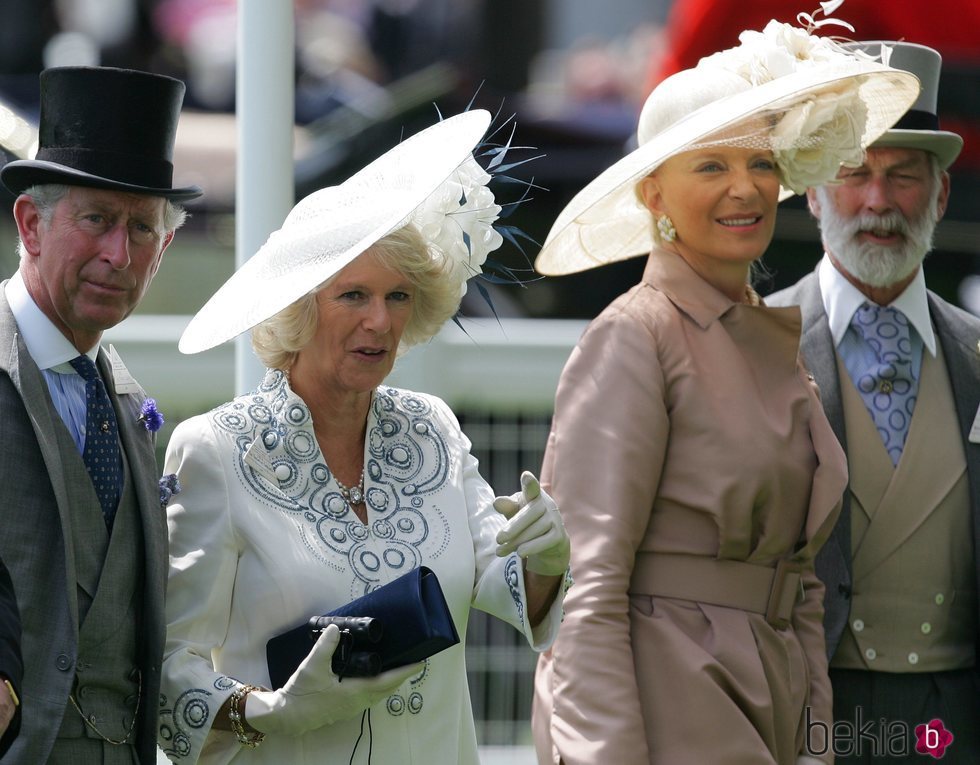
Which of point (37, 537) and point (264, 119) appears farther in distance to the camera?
point (264, 119)

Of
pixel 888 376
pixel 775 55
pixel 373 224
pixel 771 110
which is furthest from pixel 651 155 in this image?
pixel 888 376

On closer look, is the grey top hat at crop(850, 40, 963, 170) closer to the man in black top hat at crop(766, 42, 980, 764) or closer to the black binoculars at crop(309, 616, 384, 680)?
the man in black top hat at crop(766, 42, 980, 764)

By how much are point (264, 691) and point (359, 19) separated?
1012 cm

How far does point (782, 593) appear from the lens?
365cm

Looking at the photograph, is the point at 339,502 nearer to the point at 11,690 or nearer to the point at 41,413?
the point at 41,413

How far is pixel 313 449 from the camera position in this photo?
3.36m

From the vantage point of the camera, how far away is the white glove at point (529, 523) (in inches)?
123

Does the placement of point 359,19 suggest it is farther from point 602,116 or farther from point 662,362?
point 662,362

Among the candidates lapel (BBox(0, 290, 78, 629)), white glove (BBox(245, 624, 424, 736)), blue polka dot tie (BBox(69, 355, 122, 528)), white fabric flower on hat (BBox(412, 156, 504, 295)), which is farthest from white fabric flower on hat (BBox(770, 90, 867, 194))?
lapel (BBox(0, 290, 78, 629))

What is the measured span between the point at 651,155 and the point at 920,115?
3.42 ft

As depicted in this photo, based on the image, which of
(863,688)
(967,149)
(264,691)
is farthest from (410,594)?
(967,149)

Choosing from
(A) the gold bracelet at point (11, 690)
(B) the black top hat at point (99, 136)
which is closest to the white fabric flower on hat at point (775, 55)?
(B) the black top hat at point (99, 136)

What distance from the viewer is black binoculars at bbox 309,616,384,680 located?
3.01 meters

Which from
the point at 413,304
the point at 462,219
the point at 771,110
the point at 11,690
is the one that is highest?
the point at 771,110
